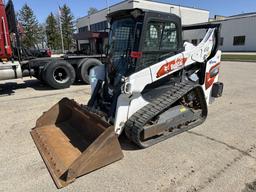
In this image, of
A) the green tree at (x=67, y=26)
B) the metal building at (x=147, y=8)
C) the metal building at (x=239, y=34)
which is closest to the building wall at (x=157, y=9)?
the metal building at (x=147, y=8)

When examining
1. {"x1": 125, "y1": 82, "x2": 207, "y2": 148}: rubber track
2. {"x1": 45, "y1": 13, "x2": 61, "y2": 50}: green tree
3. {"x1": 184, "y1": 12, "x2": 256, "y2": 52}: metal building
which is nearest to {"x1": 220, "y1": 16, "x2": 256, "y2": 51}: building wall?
{"x1": 184, "y1": 12, "x2": 256, "y2": 52}: metal building

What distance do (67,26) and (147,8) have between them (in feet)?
101

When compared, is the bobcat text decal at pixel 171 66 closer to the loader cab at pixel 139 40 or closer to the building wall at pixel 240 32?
the loader cab at pixel 139 40

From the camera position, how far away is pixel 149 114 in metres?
3.32

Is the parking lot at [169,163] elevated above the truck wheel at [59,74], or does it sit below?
below

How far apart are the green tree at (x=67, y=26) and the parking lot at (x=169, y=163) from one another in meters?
56.8

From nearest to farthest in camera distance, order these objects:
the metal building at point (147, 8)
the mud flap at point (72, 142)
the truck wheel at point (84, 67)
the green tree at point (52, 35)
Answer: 1. the mud flap at point (72, 142)
2. the truck wheel at point (84, 67)
3. the metal building at point (147, 8)
4. the green tree at point (52, 35)

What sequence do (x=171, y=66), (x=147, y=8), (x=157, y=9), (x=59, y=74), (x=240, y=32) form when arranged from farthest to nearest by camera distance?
1. (x=157, y=9)
2. (x=147, y=8)
3. (x=240, y=32)
4. (x=59, y=74)
5. (x=171, y=66)

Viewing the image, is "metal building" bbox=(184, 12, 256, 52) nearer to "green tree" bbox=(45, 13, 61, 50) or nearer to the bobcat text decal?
the bobcat text decal

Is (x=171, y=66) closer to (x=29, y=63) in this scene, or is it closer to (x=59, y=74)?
(x=59, y=74)

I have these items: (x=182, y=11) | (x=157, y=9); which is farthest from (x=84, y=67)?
(x=182, y=11)

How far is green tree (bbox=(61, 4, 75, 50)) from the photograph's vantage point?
190ft

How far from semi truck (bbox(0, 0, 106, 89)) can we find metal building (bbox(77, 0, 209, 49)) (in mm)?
31987

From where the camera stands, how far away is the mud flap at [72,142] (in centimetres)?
275
